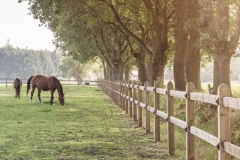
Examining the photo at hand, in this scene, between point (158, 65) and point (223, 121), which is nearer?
point (223, 121)

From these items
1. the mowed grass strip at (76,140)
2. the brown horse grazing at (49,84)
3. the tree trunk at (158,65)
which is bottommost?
the mowed grass strip at (76,140)

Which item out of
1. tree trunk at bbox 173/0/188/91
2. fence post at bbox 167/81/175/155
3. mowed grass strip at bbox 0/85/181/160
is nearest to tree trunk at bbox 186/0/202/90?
tree trunk at bbox 173/0/188/91

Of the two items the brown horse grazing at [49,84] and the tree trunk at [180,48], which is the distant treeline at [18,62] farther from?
the tree trunk at [180,48]

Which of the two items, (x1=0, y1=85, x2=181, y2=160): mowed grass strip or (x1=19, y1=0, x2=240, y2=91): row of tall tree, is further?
(x1=19, y1=0, x2=240, y2=91): row of tall tree

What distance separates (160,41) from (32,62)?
14751 centimetres

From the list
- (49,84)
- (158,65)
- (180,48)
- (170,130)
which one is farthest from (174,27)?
A: (170,130)

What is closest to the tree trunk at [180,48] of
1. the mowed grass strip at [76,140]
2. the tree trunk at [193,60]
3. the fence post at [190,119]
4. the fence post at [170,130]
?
the tree trunk at [193,60]

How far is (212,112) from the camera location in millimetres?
10570

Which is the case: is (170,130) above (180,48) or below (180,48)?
below

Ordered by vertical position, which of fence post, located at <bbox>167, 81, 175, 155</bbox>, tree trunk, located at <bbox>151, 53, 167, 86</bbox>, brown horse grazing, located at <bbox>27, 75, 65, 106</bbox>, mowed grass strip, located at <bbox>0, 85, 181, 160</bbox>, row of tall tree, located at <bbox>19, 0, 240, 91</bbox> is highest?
row of tall tree, located at <bbox>19, 0, 240, 91</bbox>

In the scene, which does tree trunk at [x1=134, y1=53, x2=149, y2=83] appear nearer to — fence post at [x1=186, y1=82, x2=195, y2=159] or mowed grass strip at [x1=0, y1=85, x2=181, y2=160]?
mowed grass strip at [x1=0, y1=85, x2=181, y2=160]

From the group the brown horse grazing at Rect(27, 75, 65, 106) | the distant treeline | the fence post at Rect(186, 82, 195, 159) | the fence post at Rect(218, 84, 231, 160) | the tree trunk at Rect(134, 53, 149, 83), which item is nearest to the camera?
the fence post at Rect(218, 84, 231, 160)

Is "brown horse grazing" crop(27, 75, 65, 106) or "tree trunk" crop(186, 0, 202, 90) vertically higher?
"tree trunk" crop(186, 0, 202, 90)

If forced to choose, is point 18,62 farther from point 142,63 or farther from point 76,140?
point 76,140
